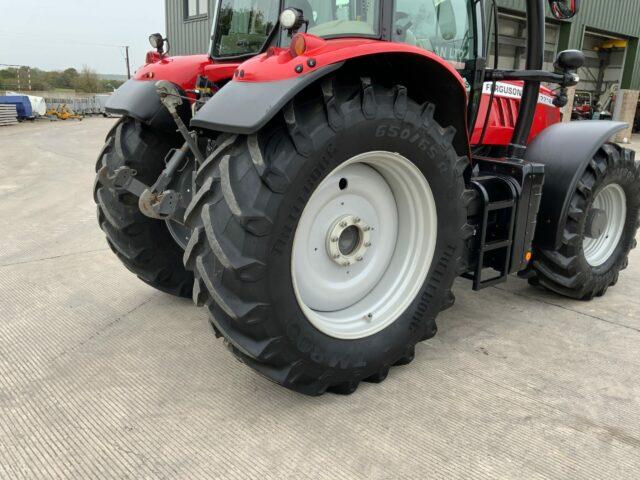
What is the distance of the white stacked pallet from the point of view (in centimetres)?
1716

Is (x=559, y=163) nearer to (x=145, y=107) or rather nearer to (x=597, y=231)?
(x=597, y=231)

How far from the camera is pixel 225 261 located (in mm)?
1835

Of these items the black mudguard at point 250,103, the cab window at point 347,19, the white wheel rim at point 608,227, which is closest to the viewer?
the black mudguard at point 250,103

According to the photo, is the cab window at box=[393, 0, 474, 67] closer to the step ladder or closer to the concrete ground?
the step ladder

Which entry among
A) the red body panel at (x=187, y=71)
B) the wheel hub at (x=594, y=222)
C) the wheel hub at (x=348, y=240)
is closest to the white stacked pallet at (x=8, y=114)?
the red body panel at (x=187, y=71)

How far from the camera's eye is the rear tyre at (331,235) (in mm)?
1876

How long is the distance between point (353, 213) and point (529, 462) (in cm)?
123

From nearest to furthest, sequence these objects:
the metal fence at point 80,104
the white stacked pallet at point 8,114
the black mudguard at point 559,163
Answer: the black mudguard at point 559,163
the white stacked pallet at point 8,114
the metal fence at point 80,104

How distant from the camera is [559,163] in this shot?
3.13m

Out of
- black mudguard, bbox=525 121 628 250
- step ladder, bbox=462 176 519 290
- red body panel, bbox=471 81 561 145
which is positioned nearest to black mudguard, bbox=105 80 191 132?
step ladder, bbox=462 176 519 290

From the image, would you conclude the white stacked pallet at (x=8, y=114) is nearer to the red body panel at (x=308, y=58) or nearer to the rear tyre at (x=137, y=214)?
the rear tyre at (x=137, y=214)

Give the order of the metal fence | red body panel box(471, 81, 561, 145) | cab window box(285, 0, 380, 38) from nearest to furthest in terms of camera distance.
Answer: cab window box(285, 0, 380, 38) → red body panel box(471, 81, 561, 145) → the metal fence

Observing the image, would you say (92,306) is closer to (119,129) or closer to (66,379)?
(66,379)

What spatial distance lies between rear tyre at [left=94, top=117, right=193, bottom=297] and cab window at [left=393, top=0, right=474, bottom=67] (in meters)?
1.42
